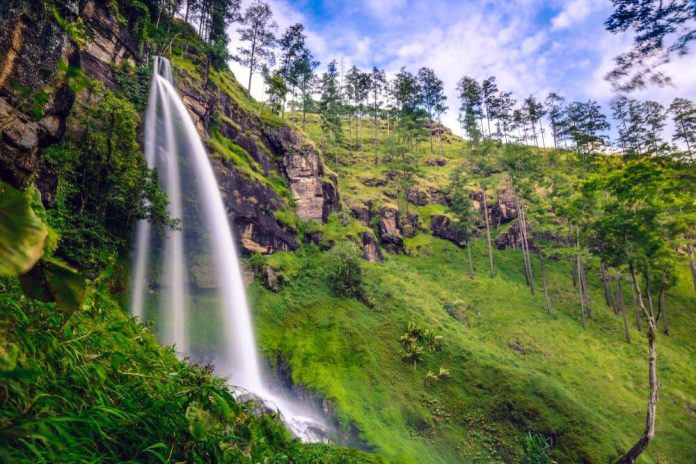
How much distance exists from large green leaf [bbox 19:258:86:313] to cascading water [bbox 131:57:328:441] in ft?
36.3

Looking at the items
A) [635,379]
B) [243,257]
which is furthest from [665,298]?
[243,257]

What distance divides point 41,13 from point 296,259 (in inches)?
651

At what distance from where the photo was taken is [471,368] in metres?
15.9

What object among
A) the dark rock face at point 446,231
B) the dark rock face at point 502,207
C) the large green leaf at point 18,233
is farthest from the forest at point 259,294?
the dark rock face at point 502,207

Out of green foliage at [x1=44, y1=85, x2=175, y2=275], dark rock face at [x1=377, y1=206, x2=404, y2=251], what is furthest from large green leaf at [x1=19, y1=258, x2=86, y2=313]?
dark rock face at [x1=377, y1=206, x2=404, y2=251]

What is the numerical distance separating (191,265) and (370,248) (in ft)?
48.3

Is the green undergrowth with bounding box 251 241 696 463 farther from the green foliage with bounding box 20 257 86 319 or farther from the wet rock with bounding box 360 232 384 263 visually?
the green foliage with bounding box 20 257 86 319

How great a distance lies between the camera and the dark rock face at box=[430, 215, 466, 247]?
37.8 m

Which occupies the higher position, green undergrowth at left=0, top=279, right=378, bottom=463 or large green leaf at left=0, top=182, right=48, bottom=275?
large green leaf at left=0, top=182, right=48, bottom=275

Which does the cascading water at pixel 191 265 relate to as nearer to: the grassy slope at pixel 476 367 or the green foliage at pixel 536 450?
the grassy slope at pixel 476 367

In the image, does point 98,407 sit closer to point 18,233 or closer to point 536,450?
point 18,233

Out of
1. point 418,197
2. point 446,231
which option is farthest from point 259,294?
point 418,197

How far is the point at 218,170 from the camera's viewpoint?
19938 mm

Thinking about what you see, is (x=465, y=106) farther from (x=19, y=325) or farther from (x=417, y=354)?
(x=19, y=325)
